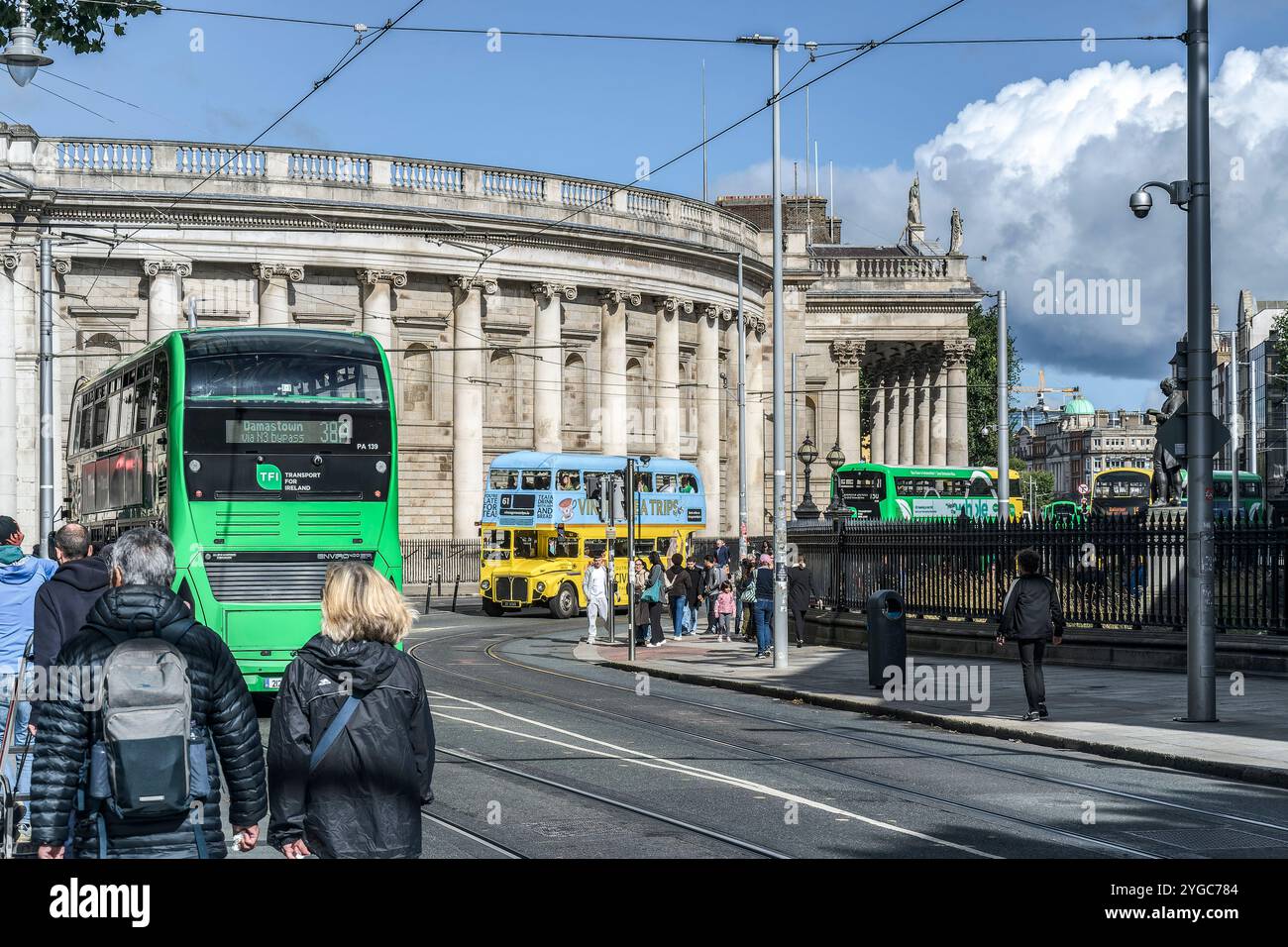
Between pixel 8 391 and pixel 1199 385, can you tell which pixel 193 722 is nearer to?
pixel 1199 385

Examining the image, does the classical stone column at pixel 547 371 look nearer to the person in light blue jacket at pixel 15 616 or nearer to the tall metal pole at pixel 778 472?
the tall metal pole at pixel 778 472

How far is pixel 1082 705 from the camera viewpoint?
18312 millimetres

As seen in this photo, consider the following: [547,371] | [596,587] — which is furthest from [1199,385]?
[547,371]

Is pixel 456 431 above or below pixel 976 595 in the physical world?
above

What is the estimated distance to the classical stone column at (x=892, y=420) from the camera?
3187 inches

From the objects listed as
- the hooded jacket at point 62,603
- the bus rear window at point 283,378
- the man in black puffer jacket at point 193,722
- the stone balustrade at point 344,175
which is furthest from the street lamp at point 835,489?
the man in black puffer jacket at point 193,722

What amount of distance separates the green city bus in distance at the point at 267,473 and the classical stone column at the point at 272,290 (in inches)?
1157

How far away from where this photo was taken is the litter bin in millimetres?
20797

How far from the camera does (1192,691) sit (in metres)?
16.2

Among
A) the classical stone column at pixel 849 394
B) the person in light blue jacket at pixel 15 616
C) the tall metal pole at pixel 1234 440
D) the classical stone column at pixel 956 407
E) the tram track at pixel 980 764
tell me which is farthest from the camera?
the classical stone column at pixel 956 407

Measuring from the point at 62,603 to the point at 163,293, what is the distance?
3898 cm

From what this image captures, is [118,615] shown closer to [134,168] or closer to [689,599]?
[689,599]
